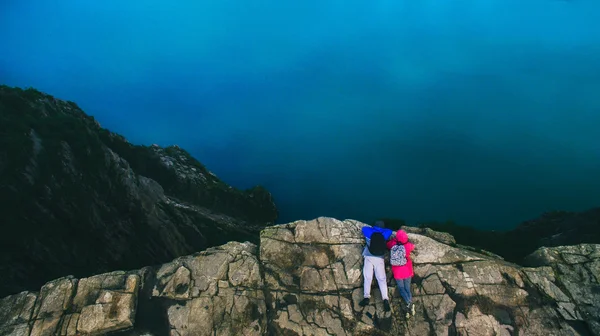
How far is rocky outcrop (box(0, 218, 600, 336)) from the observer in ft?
54.3

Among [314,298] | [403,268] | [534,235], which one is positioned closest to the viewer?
[403,268]

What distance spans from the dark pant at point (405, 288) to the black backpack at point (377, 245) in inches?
63.8

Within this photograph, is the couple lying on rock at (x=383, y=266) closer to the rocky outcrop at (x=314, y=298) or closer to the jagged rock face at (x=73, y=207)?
the rocky outcrop at (x=314, y=298)

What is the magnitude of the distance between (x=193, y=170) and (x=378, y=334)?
196 feet

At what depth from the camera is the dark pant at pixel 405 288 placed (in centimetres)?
1671

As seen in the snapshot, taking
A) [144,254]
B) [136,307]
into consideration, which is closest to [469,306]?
[136,307]

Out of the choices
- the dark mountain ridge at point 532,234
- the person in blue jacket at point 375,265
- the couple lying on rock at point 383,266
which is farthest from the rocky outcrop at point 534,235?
the person in blue jacket at point 375,265

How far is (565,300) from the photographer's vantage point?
1719cm

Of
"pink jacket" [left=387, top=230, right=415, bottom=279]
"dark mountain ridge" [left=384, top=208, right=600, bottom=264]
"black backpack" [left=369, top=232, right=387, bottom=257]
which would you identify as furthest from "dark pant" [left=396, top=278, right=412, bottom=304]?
"dark mountain ridge" [left=384, top=208, right=600, bottom=264]

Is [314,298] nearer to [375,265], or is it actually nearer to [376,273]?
[376,273]

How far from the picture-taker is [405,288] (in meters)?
17.0

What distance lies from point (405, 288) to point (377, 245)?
8.16 ft

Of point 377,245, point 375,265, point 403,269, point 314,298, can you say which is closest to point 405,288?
point 403,269

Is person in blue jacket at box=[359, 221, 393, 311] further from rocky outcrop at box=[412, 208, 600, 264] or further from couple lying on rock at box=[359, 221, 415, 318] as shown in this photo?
rocky outcrop at box=[412, 208, 600, 264]
